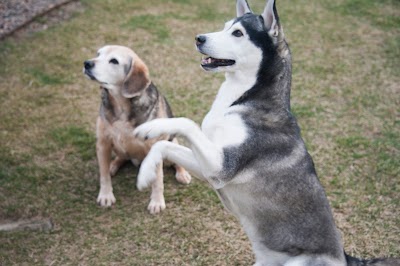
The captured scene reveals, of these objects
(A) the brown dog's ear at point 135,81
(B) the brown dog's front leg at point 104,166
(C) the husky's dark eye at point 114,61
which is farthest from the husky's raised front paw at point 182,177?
(C) the husky's dark eye at point 114,61

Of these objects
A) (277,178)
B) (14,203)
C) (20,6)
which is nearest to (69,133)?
(14,203)

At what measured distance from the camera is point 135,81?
4.84m

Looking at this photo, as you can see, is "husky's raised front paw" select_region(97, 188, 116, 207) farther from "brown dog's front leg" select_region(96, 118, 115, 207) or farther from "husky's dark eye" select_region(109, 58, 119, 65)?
"husky's dark eye" select_region(109, 58, 119, 65)

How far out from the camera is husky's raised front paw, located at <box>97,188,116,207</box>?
16.7 ft

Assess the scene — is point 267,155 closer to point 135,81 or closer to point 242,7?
point 242,7

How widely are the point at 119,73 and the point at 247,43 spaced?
1.63m

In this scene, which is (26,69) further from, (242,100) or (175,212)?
(242,100)

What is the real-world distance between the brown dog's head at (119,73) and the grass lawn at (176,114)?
3.64ft

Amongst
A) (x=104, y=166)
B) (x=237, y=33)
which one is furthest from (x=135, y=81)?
(x=237, y=33)

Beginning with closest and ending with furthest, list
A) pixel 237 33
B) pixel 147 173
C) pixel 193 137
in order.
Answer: pixel 193 137 → pixel 147 173 → pixel 237 33

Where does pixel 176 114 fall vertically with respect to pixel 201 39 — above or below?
below

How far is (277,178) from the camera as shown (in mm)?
3594

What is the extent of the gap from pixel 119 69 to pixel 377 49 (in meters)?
4.70

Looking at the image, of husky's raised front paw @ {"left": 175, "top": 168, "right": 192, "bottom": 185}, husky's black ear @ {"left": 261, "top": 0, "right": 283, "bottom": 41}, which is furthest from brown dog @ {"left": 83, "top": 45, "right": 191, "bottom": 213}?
husky's black ear @ {"left": 261, "top": 0, "right": 283, "bottom": 41}
